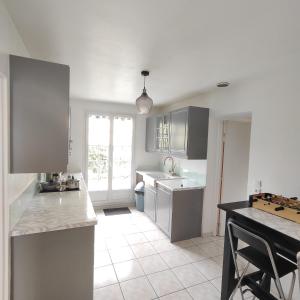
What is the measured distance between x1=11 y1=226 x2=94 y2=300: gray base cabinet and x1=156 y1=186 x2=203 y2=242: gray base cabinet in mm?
1608

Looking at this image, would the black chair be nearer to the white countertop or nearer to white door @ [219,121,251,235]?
the white countertop

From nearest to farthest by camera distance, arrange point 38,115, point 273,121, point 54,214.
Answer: point 38,115 < point 54,214 < point 273,121

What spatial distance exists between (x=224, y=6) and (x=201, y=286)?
8.47 ft

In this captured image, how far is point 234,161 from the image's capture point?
3.25 metres

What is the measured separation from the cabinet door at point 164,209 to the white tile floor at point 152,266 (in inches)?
6.6

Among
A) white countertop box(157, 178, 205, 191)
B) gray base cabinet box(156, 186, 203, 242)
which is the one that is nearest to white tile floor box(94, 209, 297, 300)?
gray base cabinet box(156, 186, 203, 242)

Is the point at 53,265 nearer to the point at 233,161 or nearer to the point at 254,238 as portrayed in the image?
the point at 254,238

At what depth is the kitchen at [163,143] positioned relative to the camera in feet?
4.39

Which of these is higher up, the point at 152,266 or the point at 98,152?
the point at 98,152

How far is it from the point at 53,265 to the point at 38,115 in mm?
1204

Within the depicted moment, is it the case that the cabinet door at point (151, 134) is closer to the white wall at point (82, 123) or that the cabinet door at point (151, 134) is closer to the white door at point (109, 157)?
the white wall at point (82, 123)

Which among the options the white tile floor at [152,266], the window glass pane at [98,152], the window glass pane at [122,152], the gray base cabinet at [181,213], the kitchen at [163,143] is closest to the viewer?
the kitchen at [163,143]

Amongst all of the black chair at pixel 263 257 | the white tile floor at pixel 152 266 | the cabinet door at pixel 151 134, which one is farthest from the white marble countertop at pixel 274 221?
the cabinet door at pixel 151 134

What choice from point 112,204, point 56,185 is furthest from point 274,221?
point 112,204
